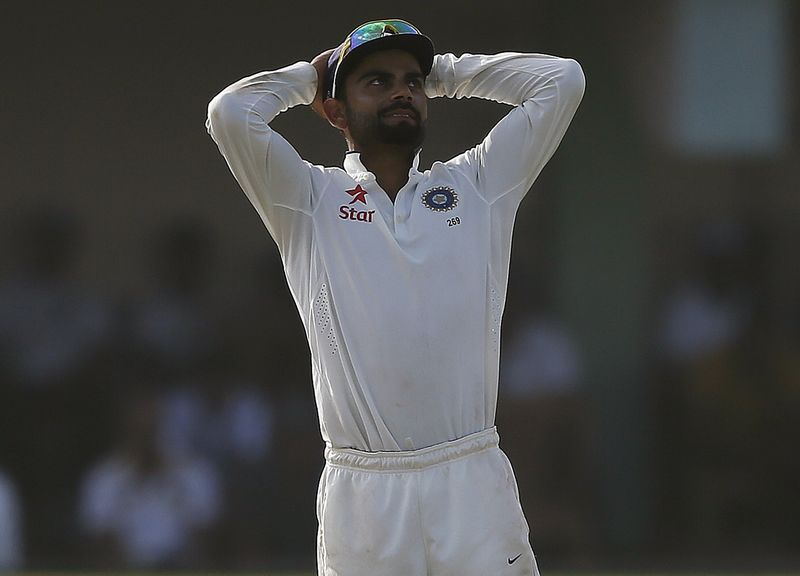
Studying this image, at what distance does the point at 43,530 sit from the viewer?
26.2 ft

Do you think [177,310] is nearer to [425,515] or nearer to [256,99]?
[256,99]

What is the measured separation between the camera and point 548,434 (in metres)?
8.06

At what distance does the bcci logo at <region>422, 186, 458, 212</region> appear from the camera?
3.44 metres

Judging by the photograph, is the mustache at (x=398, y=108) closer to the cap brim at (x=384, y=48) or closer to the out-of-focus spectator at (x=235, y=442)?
the cap brim at (x=384, y=48)

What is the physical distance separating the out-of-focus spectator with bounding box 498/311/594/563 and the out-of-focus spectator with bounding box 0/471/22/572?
2505 millimetres

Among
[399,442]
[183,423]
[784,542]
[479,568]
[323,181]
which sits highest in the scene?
[323,181]

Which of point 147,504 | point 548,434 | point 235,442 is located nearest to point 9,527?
point 147,504

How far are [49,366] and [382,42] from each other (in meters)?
5.17

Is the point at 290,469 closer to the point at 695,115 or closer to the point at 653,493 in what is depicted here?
the point at 653,493

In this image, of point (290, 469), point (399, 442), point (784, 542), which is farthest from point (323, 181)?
point (784, 542)

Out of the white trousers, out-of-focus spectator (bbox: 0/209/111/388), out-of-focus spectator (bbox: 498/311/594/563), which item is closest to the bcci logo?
the white trousers

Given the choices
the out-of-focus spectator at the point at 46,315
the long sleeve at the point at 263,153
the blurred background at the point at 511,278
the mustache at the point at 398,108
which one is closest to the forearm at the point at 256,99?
the long sleeve at the point at 263,153

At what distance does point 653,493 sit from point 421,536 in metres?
5.20

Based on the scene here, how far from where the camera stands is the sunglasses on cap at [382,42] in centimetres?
349
